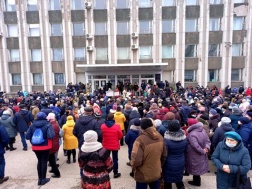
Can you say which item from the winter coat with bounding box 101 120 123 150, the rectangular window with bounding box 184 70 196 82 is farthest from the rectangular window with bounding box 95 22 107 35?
the winter coat with bounding box 101 120 123 150

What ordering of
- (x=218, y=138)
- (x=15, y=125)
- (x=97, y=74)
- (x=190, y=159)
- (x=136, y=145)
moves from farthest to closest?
(x=97, y=74), (x=15, y=125), (x=218, y=138), (x=190, y=159), (x=136, y=145)

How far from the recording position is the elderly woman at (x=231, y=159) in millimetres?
3057

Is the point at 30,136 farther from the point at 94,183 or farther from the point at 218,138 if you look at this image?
the point at 218,138

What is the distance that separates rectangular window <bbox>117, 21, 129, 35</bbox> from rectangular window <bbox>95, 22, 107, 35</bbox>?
1653 mm

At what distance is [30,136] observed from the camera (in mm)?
4383

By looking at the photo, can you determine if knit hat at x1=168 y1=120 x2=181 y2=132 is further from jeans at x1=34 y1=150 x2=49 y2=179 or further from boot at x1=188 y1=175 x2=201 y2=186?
jeans at x1=34 y1=150 x2=49 y2=179

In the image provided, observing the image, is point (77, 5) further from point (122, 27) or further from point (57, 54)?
point (57, 54)

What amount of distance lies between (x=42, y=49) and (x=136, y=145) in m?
22.1

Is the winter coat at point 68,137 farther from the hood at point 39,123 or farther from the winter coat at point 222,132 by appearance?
the winter coat at point 222,132

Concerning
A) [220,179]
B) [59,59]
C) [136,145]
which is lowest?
[220,179]

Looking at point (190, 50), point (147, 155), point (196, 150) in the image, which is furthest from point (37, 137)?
point (190, 50)

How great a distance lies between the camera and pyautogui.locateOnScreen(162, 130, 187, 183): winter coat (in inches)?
144

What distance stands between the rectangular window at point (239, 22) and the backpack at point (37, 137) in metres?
24.3

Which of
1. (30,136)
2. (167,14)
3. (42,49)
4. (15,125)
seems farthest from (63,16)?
(30,136)
